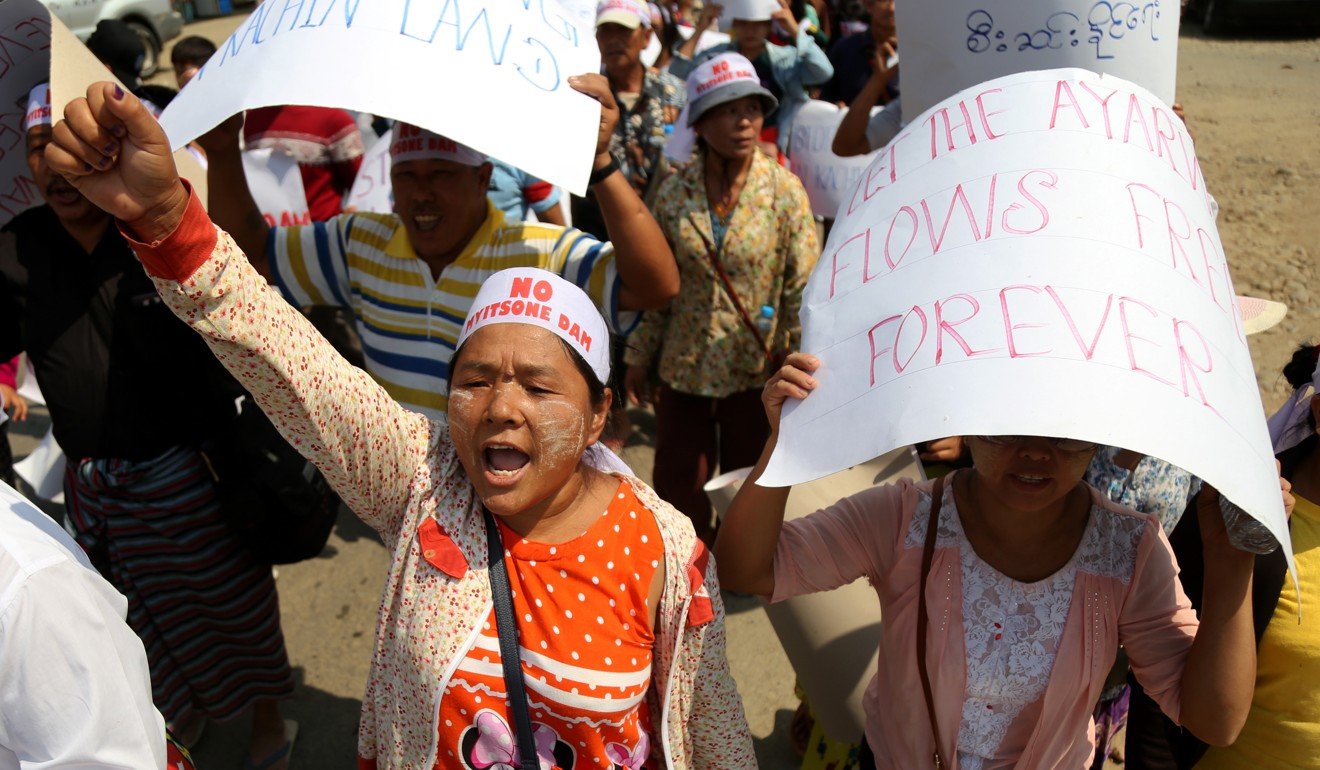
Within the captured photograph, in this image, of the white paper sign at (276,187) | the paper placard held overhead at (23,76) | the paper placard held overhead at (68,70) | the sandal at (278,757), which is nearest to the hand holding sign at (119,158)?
the paper placard held overhead at (68,70)

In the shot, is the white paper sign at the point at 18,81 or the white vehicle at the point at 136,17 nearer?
the white paper sign at the point at 18,81

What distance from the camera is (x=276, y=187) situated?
4344 millimetres

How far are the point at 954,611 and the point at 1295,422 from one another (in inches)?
31.5

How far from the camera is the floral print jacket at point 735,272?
3799 millimetres

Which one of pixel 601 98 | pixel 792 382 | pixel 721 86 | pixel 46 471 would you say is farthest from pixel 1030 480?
pixel 46 471

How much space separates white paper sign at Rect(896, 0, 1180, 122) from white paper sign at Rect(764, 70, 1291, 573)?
0.76 m

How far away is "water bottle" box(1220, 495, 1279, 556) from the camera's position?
1562 mm

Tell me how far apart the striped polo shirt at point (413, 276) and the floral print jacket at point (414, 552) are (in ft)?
2.58

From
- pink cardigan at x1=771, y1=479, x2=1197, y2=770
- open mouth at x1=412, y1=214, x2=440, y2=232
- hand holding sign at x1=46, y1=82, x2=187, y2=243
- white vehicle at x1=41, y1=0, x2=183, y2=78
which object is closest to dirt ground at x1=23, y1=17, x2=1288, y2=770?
pink cardigan at x1=771, y1=479, x2=1197, y2=770

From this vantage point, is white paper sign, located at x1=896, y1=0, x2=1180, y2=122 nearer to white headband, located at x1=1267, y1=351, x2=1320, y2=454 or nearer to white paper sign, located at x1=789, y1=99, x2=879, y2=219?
white headband, located at x1=1267, y1=351, x2=1320, y2=454

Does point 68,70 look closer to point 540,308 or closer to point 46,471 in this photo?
point 540,308

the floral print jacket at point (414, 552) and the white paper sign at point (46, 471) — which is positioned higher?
the floral print jacket at point (414, 552)

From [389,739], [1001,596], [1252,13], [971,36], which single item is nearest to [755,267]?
[971,36]

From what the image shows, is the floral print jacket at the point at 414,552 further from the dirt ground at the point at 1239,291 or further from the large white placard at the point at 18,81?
the dirt ground at the point at 1239,291
